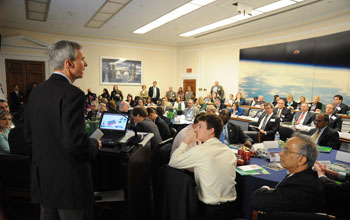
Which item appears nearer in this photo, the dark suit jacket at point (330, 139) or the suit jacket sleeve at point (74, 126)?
the suit jacket sleeve at point (74, 126)

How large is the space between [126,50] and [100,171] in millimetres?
10339

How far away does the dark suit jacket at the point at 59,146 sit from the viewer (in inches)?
48.4

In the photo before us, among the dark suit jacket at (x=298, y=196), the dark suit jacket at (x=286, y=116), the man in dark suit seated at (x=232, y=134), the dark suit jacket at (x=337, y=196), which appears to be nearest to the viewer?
the dark suit jacket at (x=298, y=196)

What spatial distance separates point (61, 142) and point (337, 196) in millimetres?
2006

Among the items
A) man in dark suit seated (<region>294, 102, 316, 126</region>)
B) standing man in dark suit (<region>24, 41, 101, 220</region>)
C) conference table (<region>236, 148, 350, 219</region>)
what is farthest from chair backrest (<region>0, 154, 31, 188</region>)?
man in dark suit seated (<region>294, 102, 316, 126</region>)

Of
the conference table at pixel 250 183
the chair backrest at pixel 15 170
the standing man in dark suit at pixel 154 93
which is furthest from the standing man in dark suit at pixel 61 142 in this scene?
the standing man in dark suit at pixel 154 93

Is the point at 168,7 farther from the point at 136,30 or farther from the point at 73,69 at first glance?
the point at 73,69

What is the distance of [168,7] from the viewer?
269 inches

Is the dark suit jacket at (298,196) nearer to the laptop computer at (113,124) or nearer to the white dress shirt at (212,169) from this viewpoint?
the white dress shirt at (212,169)

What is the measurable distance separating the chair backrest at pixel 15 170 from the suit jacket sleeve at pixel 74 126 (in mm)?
1247

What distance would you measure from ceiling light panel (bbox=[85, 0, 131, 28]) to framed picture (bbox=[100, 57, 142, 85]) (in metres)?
2.56

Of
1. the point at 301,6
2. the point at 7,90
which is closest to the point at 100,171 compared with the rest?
the point at 301,6

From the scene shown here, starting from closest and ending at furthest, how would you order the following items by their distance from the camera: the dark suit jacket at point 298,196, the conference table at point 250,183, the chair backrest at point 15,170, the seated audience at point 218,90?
the dark suit jacket at point 298,196 → the conference table at point 250,183 → the chair backrest at point 15,170 → the seated audience at point 218,90

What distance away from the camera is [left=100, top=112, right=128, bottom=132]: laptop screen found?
7.96 ft
